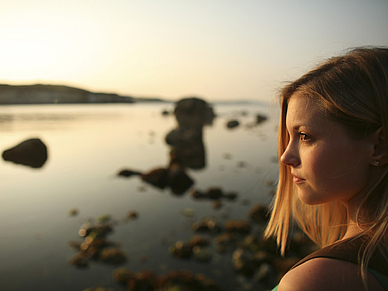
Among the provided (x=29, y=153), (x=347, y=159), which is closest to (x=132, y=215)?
(x=29, y=153)

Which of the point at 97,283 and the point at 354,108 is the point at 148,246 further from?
the point at 354,108

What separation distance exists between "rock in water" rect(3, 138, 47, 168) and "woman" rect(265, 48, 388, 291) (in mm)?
3826

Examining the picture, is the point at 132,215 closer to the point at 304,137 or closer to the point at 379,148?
the point at 304,137

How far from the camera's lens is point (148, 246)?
39.7ft

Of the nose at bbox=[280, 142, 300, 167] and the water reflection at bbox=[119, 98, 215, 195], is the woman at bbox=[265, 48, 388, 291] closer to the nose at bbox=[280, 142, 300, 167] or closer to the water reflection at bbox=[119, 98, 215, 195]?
the nose at bbox=[280, 142, 300, 167]

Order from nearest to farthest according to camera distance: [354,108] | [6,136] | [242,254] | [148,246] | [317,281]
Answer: [317,281], [354,108], [6,136], [242,254], [148,246]

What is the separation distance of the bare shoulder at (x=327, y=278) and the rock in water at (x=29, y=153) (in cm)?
387

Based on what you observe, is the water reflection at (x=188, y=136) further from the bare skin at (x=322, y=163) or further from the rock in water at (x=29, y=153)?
the bare skin at (x=322, y=163)

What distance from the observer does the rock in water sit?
3.77 meters

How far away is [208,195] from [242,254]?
696cm

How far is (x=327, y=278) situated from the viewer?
3.47 ft

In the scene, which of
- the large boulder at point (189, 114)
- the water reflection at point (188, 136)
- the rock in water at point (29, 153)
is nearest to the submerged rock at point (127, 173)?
the water reflection at point (188, 136)

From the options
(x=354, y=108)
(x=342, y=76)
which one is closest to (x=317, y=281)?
(x=354, y=108)

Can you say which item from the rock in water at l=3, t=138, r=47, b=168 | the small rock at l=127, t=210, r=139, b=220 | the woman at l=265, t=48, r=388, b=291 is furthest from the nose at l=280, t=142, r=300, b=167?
the small rock at l=127, t=210, r=139, b=220
